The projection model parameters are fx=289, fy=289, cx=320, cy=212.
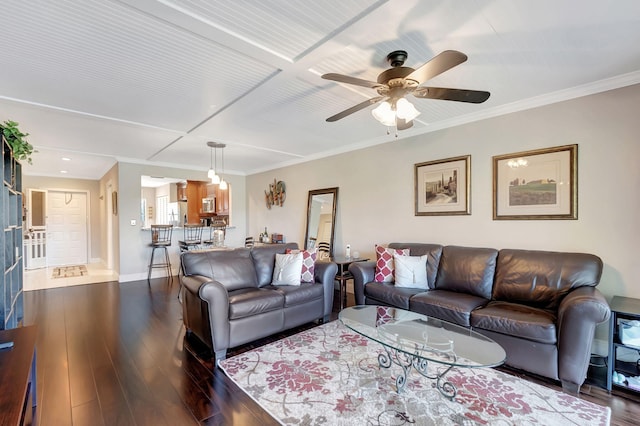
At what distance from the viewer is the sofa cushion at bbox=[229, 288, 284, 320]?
2.73 meters

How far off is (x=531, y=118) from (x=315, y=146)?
3038mm

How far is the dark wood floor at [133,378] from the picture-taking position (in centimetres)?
190

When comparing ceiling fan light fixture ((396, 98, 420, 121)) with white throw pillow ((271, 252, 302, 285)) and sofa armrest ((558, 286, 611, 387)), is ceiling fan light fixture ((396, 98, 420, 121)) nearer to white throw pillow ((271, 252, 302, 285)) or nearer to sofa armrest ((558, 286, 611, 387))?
sofa armrest ((558, 286, 611, 387))

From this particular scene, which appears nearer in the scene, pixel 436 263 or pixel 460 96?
pixel 460 96

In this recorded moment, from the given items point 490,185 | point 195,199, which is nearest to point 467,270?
point 490,185

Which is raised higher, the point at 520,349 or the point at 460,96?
the point at 460,96

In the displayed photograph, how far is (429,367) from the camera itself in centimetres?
247

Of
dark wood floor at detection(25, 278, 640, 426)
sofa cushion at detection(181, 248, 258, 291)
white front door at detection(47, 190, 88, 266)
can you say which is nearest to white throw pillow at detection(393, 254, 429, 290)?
dark wood floor at detection(25, 278, 640, 426)

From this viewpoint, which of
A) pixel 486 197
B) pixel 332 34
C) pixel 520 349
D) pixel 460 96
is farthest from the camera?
pixel 486 197

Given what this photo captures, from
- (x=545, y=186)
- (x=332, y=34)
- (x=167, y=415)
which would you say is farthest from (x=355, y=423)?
(x=545, y=186)

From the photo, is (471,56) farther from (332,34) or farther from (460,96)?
(332,34)

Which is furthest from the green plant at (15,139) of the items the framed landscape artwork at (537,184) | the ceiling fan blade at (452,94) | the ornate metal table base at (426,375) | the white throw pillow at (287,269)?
the framed landscape artwork at (537,184)

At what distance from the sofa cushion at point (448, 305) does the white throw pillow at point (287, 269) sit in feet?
4.38

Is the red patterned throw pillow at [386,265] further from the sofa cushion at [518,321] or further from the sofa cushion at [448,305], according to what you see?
the sofa cushion at [518,321]
